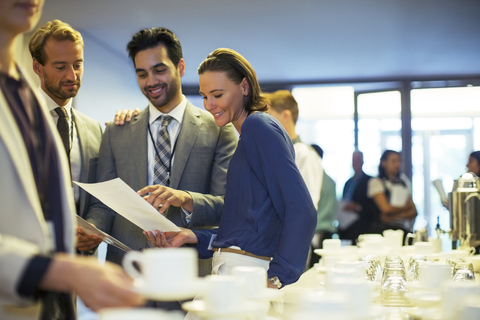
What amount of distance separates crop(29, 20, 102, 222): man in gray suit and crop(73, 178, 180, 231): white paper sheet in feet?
2.13

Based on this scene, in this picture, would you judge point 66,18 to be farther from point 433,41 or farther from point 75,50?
point 433,41

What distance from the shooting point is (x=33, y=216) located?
0.88 meters

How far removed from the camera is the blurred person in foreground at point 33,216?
0.79m

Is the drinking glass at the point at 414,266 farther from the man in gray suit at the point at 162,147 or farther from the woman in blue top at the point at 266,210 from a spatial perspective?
the man in gray suit at the point at 162,147

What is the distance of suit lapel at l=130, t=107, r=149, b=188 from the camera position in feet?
7.13

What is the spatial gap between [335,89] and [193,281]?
8.65 meters

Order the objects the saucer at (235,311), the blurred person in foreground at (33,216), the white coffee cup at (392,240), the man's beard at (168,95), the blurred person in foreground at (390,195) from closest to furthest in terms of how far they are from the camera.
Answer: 1. the blurred person in foreground at (33,216)
2. the saucer at (235,311)
3. the man's beard at (168,95)
4. the white coffee cup at (392,240)
5. the blurred person in foreground at (390,195)

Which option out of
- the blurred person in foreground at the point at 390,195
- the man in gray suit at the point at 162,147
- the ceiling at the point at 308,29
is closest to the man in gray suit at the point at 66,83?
the man in gray suit at the point at 162,147

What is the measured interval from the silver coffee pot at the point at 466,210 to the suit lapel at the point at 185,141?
1278mm

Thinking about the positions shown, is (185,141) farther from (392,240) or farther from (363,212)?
(363,212)

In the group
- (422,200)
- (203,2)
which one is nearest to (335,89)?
(422,200)

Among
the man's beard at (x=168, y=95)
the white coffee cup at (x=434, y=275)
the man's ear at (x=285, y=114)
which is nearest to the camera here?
the white coffee cup at (x=434, y=275)

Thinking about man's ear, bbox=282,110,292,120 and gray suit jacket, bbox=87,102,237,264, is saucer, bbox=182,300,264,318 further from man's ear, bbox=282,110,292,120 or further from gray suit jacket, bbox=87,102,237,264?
man's ear, bbox=282,110,292,120

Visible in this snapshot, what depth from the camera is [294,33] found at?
6176 mm
